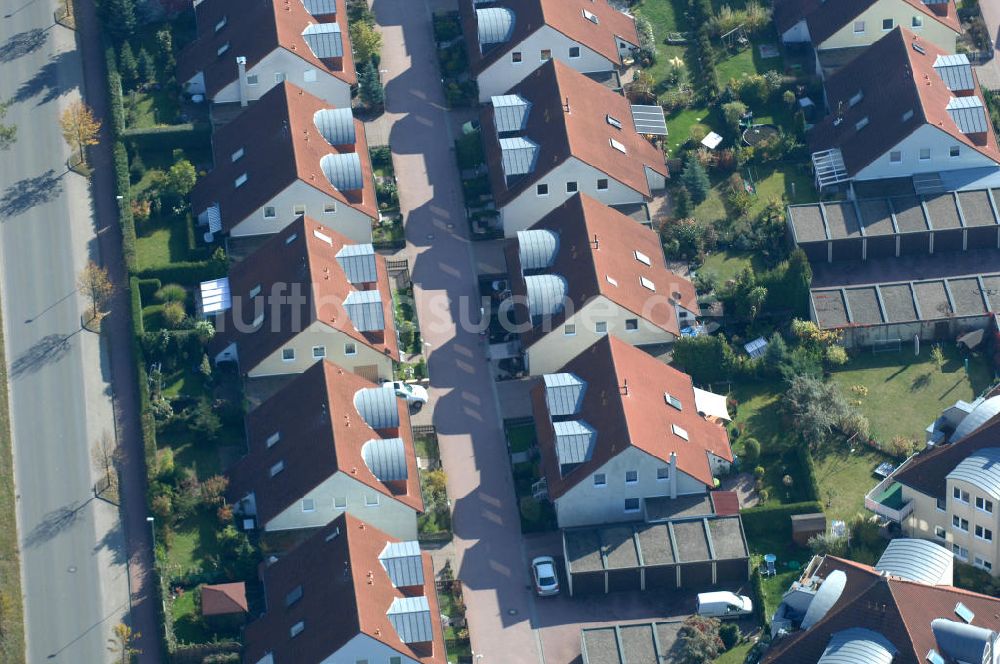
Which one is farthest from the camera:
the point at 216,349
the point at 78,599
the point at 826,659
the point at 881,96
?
the point at 881,96

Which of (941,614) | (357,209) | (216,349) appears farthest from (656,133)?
(941,614)

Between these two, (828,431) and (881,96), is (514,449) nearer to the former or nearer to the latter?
(828,431)

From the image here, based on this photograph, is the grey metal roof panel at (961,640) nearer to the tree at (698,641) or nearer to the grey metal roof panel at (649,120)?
the tree at (698,641)

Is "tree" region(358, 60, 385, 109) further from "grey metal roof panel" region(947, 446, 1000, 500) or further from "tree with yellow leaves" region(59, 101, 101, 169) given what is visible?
"grey metal roof panel" region(947, 446, 1000, 500)

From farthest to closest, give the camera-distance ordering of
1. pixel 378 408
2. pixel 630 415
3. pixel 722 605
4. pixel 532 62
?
pixel 532 62 → pixel 378 408 → pixel 630 415 → pixel 722 605

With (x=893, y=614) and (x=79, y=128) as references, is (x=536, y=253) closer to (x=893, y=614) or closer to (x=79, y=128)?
(x=79, y=128)

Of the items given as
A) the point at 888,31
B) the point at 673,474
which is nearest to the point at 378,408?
the point at 673,474
